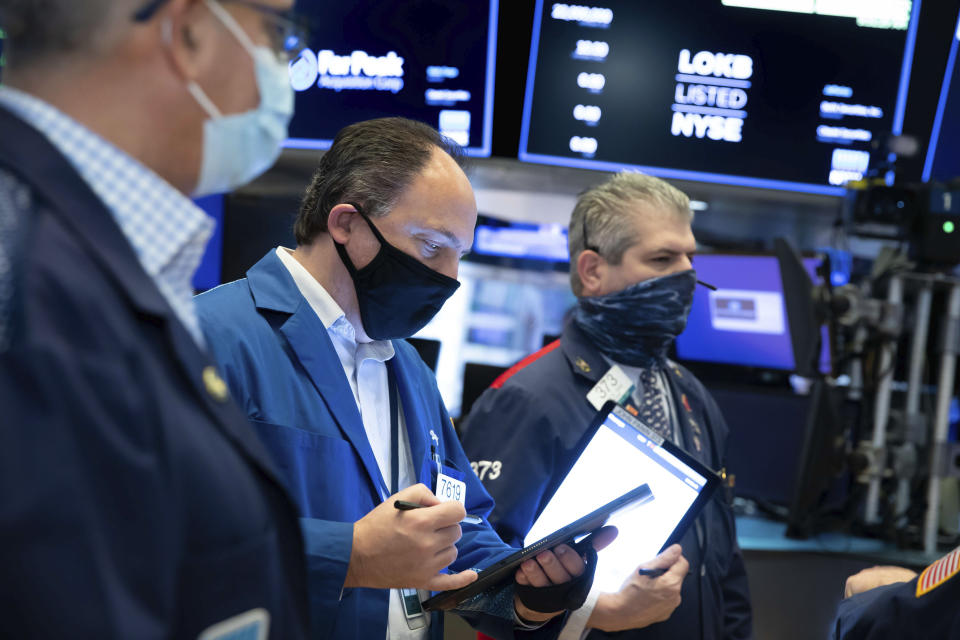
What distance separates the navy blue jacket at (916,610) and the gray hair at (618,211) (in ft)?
3.39

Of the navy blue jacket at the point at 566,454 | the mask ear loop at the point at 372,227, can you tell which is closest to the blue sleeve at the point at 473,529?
the navy blue jacket at the point at 566,454

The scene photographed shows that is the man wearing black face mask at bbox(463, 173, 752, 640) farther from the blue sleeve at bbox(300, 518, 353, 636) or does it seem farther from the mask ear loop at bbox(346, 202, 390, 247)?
the blue sleeve at bbox(300, 518, 353, 636)

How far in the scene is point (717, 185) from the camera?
365 centimetres


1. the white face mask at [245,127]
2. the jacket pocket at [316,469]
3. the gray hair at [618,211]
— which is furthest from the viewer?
the gray hair at [618,211]

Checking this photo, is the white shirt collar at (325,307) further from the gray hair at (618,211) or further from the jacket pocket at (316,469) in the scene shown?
the gray hair at (618,211)

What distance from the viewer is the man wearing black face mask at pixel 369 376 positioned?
1.28 metres

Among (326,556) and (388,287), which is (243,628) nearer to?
(326,556)

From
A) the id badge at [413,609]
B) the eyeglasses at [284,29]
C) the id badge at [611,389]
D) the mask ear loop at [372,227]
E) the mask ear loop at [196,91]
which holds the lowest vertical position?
the id badge at [413,609]

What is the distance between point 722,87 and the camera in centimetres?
357

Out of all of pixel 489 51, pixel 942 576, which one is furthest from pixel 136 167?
pixel 489 51

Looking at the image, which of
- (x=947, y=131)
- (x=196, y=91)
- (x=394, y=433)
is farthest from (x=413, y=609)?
(x=947, y=131)

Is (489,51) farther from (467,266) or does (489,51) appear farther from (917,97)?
(917,97)

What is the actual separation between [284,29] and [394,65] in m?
2.77

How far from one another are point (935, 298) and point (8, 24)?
3.57m
